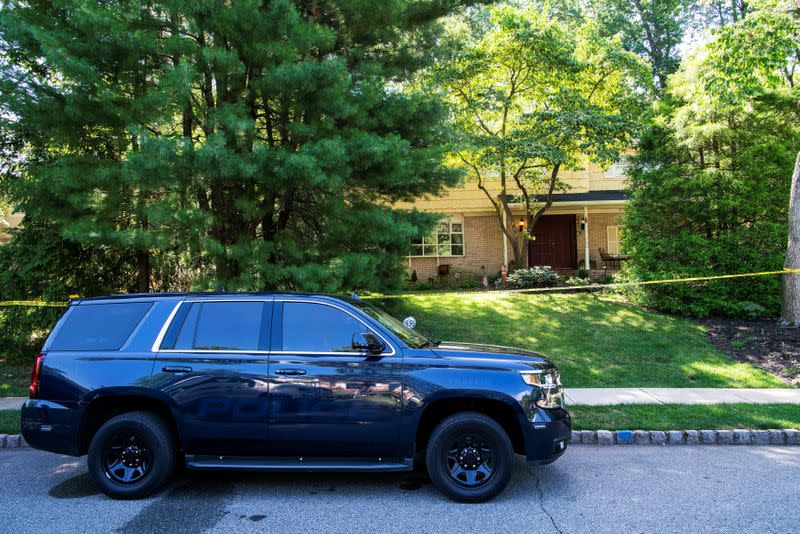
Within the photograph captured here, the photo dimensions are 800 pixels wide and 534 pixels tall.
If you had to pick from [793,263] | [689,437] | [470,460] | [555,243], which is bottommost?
[689,437]

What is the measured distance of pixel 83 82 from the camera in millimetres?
8125

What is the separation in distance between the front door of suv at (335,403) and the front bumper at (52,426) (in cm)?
183

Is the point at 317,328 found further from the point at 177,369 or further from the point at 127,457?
the point at 127,457

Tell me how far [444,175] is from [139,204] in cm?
529

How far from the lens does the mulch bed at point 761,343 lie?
9773 mm

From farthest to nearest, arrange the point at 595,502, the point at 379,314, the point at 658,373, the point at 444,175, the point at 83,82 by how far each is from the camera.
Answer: the point at 444,175
the point at 658,373
the point at 83,82
the point at 379,314
the point at 595,502

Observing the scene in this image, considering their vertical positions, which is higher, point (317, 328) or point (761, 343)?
point (317, 328)

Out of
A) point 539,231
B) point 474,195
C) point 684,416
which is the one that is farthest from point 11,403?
point 539,231

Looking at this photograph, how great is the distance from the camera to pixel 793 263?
11.6 meters

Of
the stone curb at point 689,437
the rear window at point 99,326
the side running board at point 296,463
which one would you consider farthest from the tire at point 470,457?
the rear window at point 99,326

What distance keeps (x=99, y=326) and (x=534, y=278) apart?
515 inches

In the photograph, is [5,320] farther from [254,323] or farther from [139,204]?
[254,323]

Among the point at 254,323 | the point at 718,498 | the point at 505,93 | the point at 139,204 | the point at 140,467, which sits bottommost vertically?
the point at 718,498

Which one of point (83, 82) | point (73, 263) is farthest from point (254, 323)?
point (73, 263)
